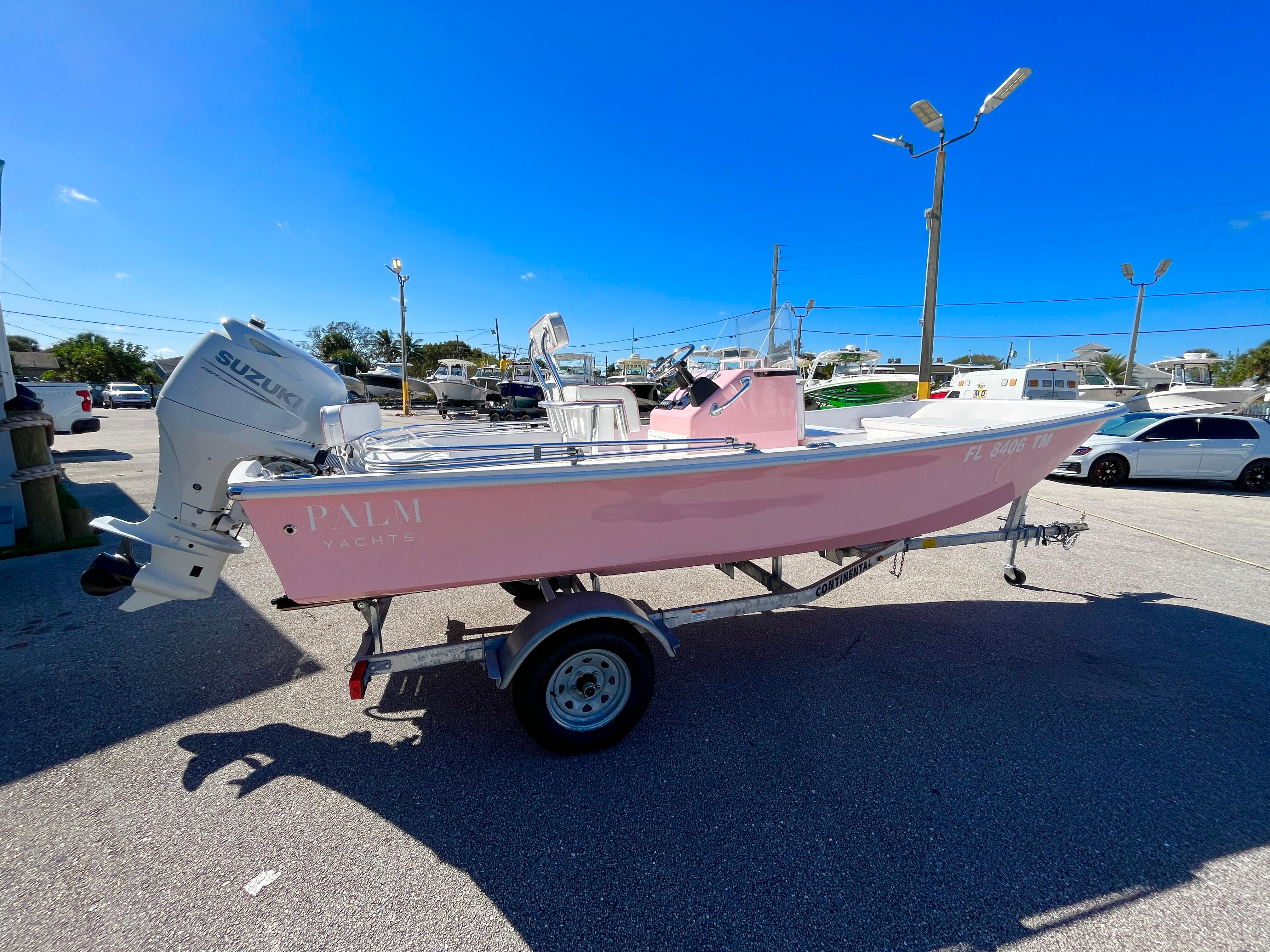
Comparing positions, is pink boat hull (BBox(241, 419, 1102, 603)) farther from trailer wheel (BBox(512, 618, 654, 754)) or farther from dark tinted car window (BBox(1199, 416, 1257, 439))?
dark tinted car window (BBox(1199, 416, 1257, 439))

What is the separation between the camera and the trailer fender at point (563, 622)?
2.39 meters

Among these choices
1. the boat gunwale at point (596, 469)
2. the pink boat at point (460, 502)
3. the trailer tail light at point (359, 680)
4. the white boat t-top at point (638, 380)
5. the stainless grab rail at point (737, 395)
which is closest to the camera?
the boat gunwale at point (596, 469)

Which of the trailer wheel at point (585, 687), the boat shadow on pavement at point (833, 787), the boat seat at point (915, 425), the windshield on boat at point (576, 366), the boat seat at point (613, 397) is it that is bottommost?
the boat shadow on pavement at point (833, 787)

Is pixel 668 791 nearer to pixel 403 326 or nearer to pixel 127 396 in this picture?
pixel 403 326

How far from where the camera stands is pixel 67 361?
147 ft

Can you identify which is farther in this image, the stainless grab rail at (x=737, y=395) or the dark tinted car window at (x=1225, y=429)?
the dark tinted car window at (x=1225, y=429)

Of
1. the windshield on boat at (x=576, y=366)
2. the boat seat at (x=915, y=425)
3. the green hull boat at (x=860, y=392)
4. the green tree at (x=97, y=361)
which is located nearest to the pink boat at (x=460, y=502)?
the boat seat at (x=915, y=425)

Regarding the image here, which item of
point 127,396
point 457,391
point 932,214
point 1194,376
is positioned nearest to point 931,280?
point 932,214

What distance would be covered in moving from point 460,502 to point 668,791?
1.53 metres

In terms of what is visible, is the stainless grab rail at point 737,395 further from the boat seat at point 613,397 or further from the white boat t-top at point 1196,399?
the white boat t-top at point 1196,399

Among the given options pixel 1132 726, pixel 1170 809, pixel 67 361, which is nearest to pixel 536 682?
pixel 1170 809

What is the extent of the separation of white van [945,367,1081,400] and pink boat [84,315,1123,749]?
36.3 ft

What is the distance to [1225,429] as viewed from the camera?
8750mm

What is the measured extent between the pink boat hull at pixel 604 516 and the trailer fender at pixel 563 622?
168 millimetres
